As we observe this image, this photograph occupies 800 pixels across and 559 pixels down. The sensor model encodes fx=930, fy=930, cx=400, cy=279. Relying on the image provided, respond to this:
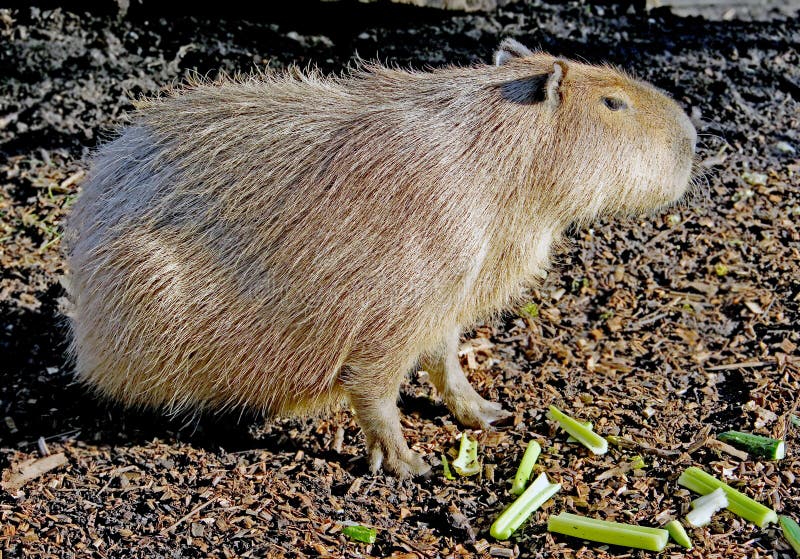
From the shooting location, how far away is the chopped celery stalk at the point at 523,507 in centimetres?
354

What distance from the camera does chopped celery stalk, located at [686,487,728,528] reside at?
353 centimetres

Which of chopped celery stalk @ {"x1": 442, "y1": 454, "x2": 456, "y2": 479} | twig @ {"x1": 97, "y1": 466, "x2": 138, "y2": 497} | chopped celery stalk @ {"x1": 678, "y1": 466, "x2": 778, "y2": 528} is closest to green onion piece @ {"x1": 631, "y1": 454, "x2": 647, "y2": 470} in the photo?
chopped celery stalk @ {"x1": 678, "y1": 466, "x2": 778, "y2": 528}

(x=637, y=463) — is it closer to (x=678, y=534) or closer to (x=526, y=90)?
(x=678, y=534)

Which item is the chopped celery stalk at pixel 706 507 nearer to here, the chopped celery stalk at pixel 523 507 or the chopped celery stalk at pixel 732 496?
the chopped celery stalk at pixel 732 496

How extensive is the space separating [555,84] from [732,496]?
1.76 metres

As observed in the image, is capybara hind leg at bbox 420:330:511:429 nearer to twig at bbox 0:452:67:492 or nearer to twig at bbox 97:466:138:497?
twig at bbox 97:466:138:497

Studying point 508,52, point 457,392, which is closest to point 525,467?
point 457,392

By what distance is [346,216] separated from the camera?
12.1ft

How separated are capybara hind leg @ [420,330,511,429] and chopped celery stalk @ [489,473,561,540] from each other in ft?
1.85

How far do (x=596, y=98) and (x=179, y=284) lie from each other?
189 cm

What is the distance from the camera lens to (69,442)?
13.8 ft

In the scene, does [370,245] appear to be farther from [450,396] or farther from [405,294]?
[450,396]

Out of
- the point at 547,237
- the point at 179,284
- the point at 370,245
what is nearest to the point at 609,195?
the point at 547,237

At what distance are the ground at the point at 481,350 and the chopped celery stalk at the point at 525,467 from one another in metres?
0.06
